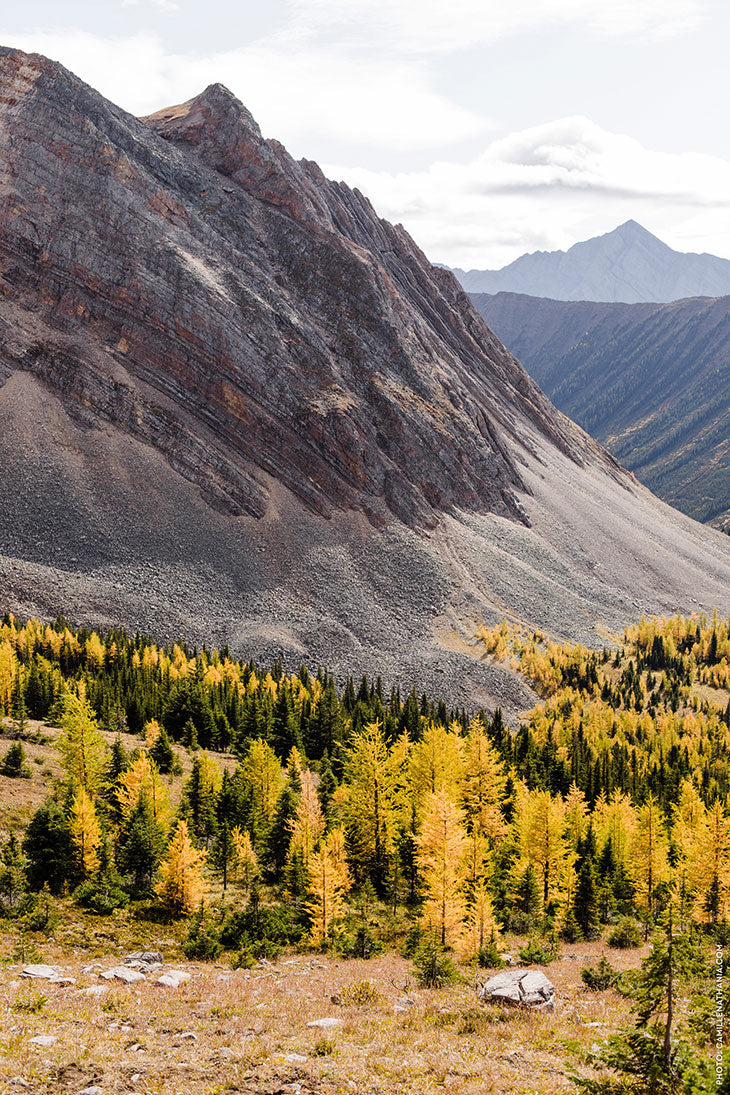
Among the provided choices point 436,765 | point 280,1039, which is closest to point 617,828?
point 436,765

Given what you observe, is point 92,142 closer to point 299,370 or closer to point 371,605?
point 299,370

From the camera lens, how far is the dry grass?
19797 mm

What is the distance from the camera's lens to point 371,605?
15462 centimetres

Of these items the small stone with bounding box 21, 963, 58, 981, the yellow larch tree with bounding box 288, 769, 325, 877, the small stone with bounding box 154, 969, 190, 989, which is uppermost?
the small stone with bounding box 21, 963, 58, 981

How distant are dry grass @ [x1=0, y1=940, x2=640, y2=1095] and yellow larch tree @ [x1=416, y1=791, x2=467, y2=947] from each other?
26.7ft

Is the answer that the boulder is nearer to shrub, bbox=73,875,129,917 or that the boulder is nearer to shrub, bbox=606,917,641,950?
shrub, bbox=606,917,641,950

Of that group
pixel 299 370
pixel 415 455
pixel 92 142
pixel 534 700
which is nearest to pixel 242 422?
pixel 299 370

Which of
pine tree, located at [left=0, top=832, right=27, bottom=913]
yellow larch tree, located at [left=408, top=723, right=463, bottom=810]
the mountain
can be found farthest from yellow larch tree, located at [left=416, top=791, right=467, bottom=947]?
the mountain

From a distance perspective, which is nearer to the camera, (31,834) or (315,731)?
(31,834)

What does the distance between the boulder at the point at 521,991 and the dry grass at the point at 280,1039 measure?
2.16ft

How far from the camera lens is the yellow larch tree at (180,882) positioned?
42.2 metres

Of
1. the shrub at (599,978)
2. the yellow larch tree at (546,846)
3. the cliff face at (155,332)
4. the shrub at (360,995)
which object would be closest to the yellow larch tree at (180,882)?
the shrub at (360,995)

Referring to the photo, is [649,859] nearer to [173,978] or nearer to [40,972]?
[173,978]

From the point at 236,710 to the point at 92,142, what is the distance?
160 m
